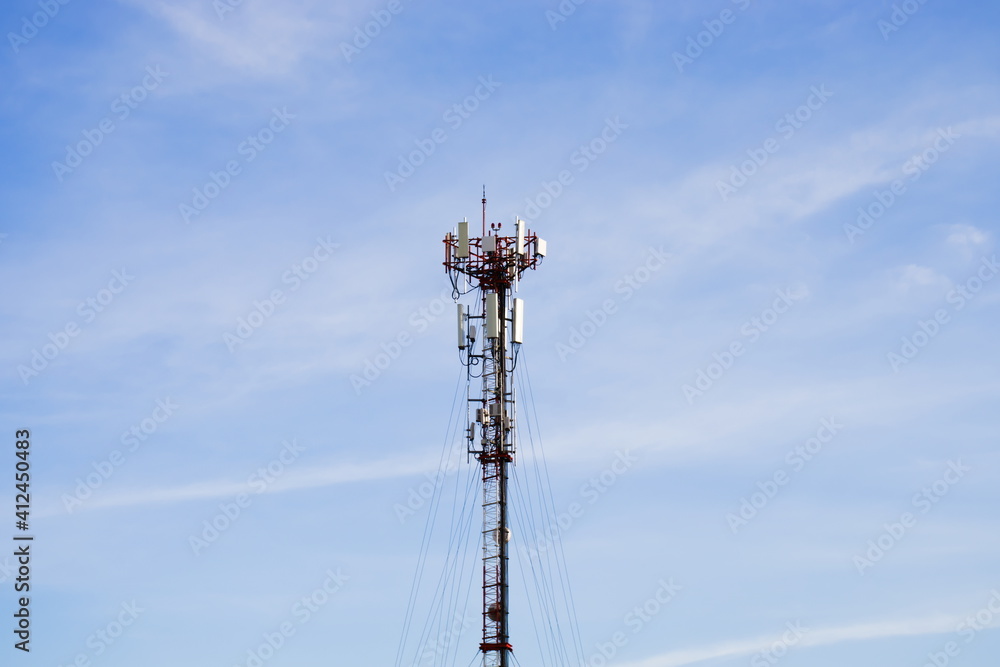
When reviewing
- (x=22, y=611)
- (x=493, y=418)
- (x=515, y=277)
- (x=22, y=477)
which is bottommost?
(x=22, y=611)

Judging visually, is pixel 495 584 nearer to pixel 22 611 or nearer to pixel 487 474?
pixel 487 474

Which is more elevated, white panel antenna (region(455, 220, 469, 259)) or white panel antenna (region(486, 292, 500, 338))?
A: white panel antenna (region(455, 220, 469, 259))

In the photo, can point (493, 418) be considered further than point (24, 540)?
Yes

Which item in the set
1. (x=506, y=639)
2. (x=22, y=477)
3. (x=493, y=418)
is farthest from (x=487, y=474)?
(x=22, y=477)

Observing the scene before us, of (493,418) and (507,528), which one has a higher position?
(493,418)

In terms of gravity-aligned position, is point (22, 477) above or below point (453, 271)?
below

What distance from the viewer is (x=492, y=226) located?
106062 mm

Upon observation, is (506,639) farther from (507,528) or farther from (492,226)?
(492,226)

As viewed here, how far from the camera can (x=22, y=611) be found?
91.4m

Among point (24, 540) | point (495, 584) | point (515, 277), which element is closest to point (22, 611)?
point (24, 540)

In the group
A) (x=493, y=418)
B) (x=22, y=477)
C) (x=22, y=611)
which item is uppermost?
(x=493, y=418)

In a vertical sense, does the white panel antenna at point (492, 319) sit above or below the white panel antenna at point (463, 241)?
below

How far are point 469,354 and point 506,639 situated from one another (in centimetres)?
1798

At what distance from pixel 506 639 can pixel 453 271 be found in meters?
23.3
